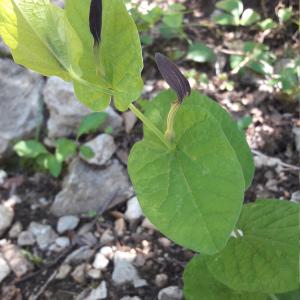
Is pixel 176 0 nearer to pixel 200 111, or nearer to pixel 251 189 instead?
pixel 251 189

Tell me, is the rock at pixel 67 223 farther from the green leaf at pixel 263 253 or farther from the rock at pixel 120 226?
the green leaf at pixel 263 253

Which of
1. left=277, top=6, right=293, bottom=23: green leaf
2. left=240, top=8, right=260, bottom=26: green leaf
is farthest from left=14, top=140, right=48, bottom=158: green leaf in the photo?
left=277, top=6, right=293, bottom=23: green leaf

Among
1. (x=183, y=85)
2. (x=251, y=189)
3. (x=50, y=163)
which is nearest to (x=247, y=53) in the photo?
(x=251, y=189)

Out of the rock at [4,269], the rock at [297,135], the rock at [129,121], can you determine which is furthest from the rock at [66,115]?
the rock at [297,135]

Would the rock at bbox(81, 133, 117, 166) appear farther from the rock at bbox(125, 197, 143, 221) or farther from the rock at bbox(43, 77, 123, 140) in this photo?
the rock at bbox(125, 197, 143, 221)

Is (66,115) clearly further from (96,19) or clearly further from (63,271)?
(96,19)

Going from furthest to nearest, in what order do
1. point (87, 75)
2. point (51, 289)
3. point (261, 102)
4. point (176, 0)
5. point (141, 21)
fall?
point (176, 0), point (141, 21), point (261, 102), point (51, 289), point (87, 75)
